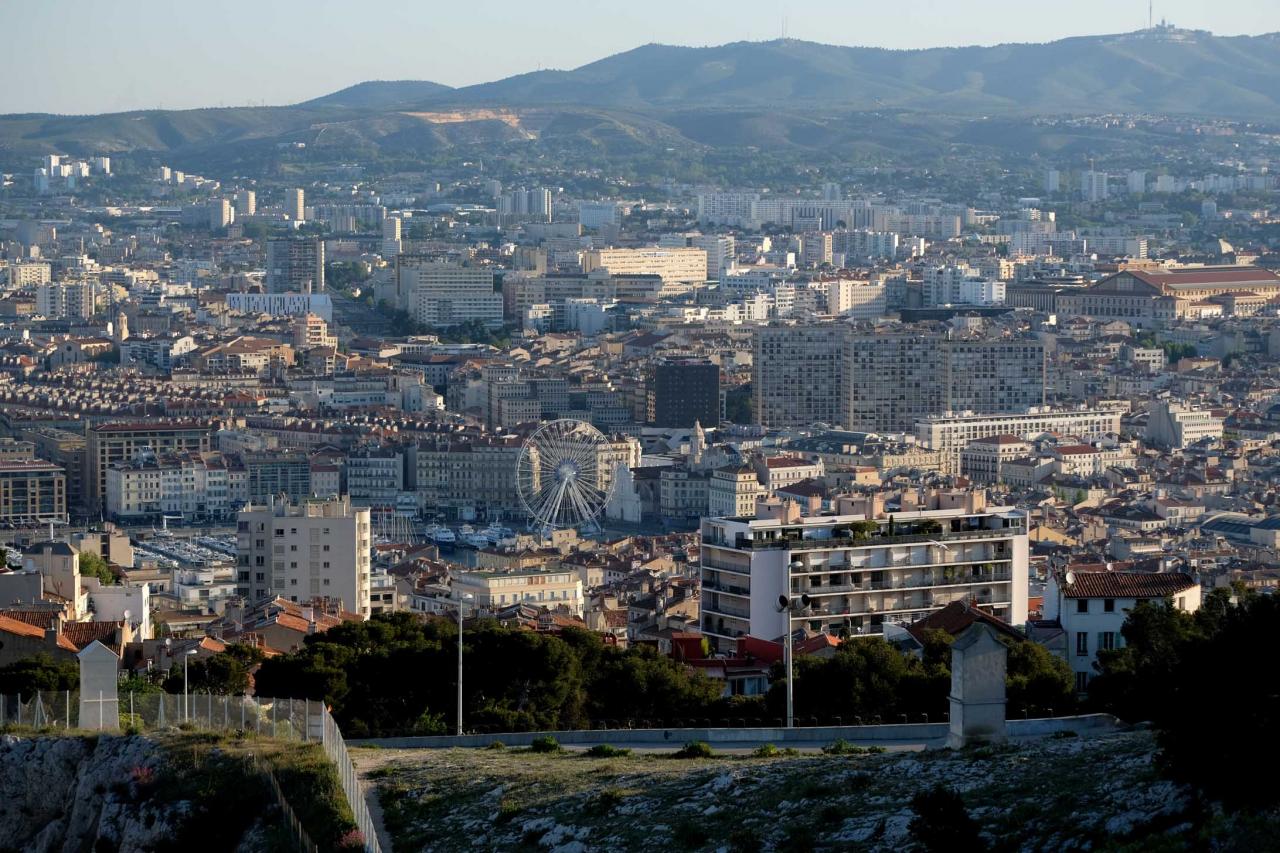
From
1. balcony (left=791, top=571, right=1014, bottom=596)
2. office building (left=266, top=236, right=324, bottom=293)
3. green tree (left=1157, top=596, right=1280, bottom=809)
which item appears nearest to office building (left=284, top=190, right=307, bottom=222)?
office building (left=266, top=236, right=324, bottom=293)

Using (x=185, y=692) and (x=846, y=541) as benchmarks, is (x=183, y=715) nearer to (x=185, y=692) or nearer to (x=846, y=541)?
(x=185, y=692)

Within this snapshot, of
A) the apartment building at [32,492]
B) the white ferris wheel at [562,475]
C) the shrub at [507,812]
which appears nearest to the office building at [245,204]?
the apartment building at [32,492]

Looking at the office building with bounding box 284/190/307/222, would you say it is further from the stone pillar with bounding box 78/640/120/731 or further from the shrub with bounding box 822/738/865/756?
the shrub with bounding box 822/738/865/756

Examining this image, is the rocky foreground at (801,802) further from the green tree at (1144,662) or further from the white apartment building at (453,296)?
the white apartment building at (453,296)

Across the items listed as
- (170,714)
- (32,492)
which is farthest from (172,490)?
(170,714)

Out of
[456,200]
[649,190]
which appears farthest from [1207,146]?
[456,200]
